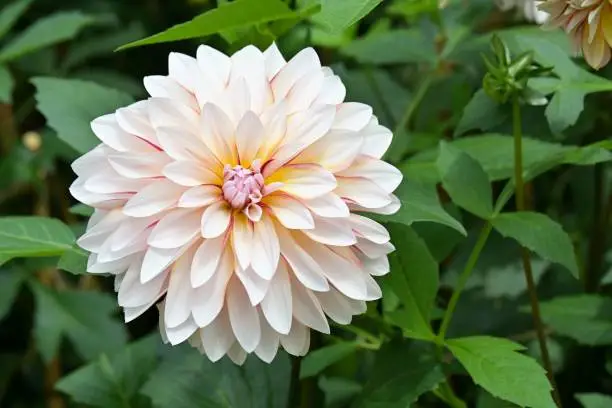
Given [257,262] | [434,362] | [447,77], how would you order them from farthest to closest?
1. [447,77]
2. [434,362]
3. [257,262]

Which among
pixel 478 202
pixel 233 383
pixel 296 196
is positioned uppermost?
pixel 296 196

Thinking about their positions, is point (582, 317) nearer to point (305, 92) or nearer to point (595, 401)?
point (595, 401)

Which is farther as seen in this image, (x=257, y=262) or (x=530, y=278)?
(x=530, y=278)

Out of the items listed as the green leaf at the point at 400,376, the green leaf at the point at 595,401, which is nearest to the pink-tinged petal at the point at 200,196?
the green leaf at the point at 400,376

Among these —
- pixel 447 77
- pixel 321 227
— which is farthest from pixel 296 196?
pixel 447 77

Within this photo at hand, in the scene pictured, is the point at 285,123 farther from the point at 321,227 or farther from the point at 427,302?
the point at 427,302

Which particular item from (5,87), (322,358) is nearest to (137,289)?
(322,358)
